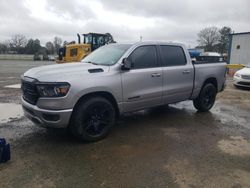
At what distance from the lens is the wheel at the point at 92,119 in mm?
4277

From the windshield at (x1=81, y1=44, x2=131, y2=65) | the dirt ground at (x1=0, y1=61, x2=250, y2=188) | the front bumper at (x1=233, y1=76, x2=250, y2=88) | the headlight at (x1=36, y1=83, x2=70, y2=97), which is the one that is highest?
the windshield at (x1=81, y1=44, x2=131, y2=65)

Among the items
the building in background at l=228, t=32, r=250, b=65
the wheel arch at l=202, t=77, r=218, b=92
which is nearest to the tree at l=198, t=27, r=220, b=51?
the building in background at l=228, t=32, r=250, b=65

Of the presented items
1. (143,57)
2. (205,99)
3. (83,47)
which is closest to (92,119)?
(143,57)

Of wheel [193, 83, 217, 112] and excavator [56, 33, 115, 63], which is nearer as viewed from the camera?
wheel [193, 83, 217, 112]

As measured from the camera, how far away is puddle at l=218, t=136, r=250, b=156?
14.0 ft

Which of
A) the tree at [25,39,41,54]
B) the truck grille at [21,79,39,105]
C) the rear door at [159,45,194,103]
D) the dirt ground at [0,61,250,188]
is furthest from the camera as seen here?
the tree at [25,39,41,54]

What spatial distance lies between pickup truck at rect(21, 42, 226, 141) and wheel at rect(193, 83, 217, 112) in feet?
1.61

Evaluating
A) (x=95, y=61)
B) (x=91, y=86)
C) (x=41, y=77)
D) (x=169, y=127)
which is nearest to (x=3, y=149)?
(x=41, y=77)

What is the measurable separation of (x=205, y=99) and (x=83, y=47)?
1130 cm

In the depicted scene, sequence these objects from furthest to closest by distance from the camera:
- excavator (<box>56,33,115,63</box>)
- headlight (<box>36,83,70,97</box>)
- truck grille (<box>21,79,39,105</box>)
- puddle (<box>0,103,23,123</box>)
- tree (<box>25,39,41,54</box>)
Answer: tree (<box>25,39,41,54</box>), excavator (<box>56,33,115,63</box>), puddle (<box>0,103,23,123</box>), truck grille (<box>21,79,39,105</box>), headlight (<box>36,83,70,97</box>)

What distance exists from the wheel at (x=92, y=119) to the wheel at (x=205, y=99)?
3.11 m

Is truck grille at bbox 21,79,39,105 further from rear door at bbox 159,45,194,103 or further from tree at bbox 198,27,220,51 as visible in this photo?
tree at bbox 198,27,220,51

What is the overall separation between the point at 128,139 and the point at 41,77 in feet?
6.50

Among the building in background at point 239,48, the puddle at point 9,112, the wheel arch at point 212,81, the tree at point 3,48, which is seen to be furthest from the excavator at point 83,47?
the tree at point 3,48
